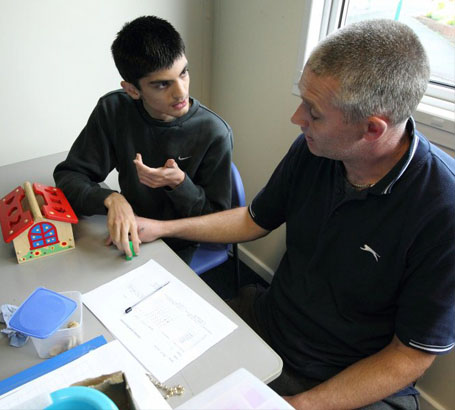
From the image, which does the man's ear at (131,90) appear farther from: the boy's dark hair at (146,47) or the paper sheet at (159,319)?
the paper sheet at (159,319)

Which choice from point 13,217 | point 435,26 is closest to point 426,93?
point 435,26

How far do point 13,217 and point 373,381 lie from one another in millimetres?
1036

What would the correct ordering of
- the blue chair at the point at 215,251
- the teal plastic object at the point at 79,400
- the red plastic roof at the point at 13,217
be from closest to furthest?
the teal plastic object at the point at 79,400
the red plastic roof at the point at 13,217
the blue chair at the point at 215,251

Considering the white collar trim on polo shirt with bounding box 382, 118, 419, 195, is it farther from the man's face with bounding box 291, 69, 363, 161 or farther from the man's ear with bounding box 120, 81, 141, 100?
the man's ear with bounding box 120, 81, 141, 100

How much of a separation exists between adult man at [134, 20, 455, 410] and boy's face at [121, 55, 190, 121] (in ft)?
1.27

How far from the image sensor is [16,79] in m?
1.59

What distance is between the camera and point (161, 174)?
1.13m

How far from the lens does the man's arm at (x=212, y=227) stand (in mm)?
1144

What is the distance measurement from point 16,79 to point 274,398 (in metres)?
1.61

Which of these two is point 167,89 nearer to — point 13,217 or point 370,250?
point 13,217

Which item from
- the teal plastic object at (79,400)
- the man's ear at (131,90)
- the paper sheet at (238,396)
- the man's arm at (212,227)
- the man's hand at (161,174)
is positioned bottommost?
the man's arm at (212,227)

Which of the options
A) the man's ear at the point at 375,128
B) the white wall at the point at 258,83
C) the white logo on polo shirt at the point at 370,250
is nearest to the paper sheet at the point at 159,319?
the white logo on polo shirt at the point at 370,250

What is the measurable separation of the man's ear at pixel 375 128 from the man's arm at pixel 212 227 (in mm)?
491

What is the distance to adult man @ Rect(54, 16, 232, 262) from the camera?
1162 mm
